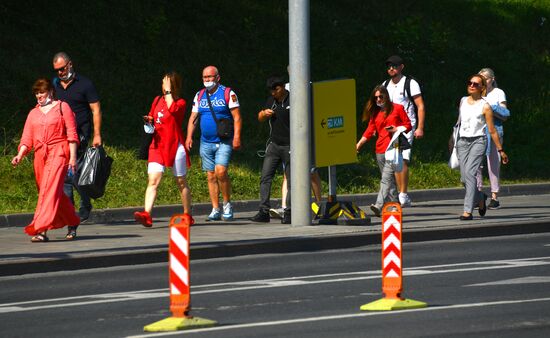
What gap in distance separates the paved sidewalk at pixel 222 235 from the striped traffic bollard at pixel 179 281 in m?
4.38

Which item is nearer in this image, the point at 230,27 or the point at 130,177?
the point at 130,177

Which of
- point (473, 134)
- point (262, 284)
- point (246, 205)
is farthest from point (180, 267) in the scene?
point (246, 205)

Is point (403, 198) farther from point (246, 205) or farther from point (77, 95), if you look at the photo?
point (77, 95)

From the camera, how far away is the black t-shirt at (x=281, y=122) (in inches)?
739

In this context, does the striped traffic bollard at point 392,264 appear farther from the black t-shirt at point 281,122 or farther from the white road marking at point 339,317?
the black t-shirt at point 281,122

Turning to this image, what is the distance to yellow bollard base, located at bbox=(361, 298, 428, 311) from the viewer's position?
11008 mm

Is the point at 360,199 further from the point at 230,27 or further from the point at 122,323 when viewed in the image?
the point at 122,323

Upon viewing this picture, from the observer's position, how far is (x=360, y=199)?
21922mm

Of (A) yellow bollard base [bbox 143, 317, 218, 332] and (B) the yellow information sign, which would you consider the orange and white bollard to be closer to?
(A) yellow bollard base [bbox 143, 317, 218, 332]

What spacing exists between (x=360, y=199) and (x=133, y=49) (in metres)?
6.30

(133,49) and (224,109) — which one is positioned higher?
(133,49)

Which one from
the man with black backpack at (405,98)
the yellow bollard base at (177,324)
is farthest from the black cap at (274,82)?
the yellow bollard base at (177,324)

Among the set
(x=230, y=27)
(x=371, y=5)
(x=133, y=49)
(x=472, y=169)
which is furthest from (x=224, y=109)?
(x=371, y=5)

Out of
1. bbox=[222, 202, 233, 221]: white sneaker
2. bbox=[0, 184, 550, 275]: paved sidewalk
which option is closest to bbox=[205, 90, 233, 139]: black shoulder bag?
bbox=[222, 202, 233, 221]: white sneaker
